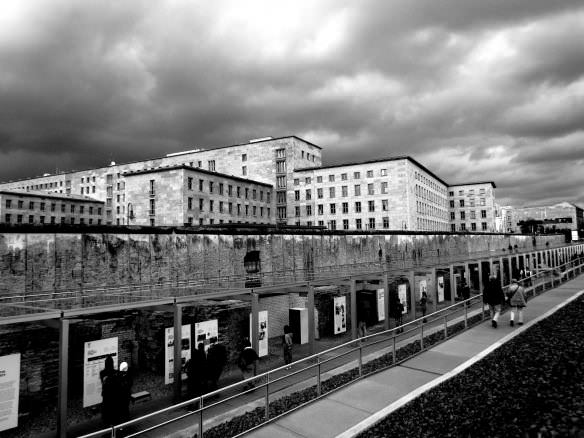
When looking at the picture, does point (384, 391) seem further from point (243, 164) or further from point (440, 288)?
point (243, 164)

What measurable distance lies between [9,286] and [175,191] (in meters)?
41.5

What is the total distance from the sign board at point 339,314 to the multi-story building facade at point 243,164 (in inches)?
2166

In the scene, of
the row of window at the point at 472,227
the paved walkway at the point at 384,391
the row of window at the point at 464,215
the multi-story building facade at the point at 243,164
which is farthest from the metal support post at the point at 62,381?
the row of window at the point at 464,215

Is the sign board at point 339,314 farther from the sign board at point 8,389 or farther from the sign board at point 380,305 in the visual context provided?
the sign board at point 8,389

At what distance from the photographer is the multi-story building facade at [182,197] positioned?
177 ft

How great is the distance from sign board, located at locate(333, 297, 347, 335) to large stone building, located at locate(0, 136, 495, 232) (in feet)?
128

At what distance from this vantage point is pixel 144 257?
17344mm

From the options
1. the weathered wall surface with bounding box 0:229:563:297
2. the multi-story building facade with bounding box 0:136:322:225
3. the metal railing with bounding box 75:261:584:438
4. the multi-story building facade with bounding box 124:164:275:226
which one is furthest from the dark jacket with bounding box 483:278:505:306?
the multi-story building facade with bounding box 0:136:322:225

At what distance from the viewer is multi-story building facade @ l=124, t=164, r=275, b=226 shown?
5381cm

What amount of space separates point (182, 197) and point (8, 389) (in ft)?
153

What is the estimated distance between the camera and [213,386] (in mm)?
10734

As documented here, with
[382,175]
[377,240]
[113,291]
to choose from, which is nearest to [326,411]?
[113,291]

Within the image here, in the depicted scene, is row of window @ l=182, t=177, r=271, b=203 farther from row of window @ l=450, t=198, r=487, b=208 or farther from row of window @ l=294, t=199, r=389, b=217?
row of window @ l=450, t=198, r=487, b=208

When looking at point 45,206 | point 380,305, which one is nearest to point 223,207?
point 45,206
